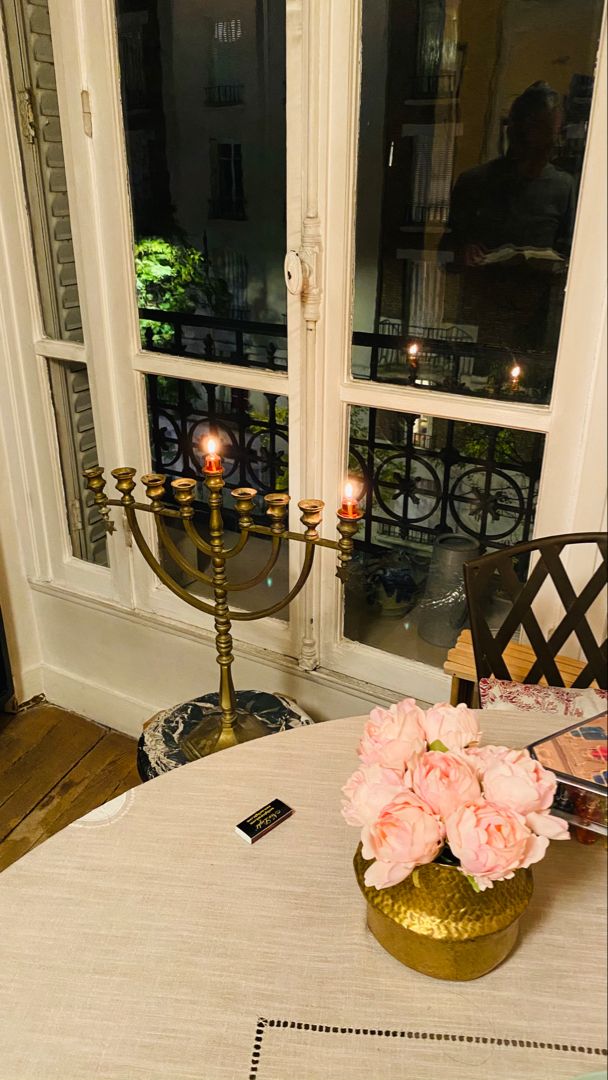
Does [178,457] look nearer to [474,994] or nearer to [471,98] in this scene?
[471,98]

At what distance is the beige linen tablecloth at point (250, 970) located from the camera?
0.56 m

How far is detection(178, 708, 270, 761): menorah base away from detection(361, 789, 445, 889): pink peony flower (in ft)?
2.15

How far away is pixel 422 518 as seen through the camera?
1.20 metres

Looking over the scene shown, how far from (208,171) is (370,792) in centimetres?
105

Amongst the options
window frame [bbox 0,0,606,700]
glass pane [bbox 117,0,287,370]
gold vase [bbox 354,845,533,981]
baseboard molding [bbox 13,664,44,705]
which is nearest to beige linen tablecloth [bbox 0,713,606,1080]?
gold vase [bbox 354,845,533,981]

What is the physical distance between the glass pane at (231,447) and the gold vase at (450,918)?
0.79 metres

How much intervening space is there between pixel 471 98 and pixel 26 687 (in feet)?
4.85

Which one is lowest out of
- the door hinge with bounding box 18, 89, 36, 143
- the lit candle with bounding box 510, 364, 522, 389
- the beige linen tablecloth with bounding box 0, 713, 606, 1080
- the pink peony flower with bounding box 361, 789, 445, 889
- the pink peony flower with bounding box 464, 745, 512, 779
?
the beige linen tablecloth with bounding box 0, 713, 606, 1080

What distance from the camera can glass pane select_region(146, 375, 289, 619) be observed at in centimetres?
136

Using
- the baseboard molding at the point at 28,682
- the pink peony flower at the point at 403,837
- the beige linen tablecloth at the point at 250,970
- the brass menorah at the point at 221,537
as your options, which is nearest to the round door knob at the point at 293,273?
the brass menorah at the point at 221,537

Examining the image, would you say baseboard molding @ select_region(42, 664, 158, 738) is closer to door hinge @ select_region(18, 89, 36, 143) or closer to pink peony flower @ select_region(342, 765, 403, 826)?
door hinge @ select_region(18, 89, 36, 143)

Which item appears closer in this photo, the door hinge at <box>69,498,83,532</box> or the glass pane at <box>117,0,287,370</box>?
the glass pane at <box>117,0,287,370</box>

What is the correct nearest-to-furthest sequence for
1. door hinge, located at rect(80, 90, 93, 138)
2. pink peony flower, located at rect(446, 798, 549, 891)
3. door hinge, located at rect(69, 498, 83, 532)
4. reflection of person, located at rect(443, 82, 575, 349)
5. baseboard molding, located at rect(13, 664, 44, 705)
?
pink peony flower, located at rect(446, 798, 549, 891) → reflection of person, located at rect(443, 82, 575, 349) → door hinge, located at rect(80, 90, 93, 138) → door hinge, located at rect(69, 498, 83, 532) → baseboard molding, located at rect(13, 664, 44, 705)

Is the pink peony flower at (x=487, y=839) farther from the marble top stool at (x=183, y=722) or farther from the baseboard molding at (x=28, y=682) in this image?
the baseboard molding at (x=28, y=682)
